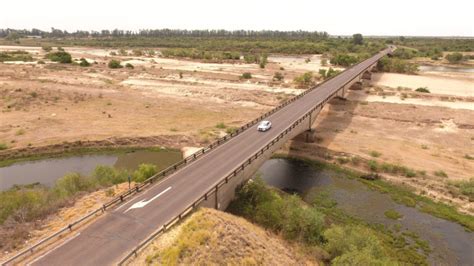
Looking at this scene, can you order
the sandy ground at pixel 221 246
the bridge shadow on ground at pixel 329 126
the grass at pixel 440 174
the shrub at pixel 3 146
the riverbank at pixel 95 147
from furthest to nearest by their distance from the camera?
the bridge shadow on ground at pixel 329 126
the shrub at pixel 3 146
the riverbank at pixel 95 147
the grass at pixel 440 174
the sandy ground at pixel 221 246

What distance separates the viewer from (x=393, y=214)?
121 ft

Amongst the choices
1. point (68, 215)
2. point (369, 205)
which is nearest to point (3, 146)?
point (68, 215)

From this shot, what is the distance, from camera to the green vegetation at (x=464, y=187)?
129 ft

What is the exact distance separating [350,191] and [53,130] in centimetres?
5449

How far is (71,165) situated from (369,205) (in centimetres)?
4392

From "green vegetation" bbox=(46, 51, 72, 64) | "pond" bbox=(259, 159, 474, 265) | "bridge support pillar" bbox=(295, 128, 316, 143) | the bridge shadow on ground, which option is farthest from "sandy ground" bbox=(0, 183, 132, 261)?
"green vegetation" bbox=(46, 51, 72, 64)

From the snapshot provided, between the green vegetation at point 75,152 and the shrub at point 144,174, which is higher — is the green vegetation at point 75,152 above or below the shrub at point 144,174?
below

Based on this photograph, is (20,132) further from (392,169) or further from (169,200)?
(392,169)

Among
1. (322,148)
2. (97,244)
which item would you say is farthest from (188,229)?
(322,148)

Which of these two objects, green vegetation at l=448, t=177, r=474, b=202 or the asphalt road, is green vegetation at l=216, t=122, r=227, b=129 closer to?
the asphalt road

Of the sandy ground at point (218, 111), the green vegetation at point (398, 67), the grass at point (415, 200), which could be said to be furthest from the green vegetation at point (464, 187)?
the green vegetation at point (398, 67)

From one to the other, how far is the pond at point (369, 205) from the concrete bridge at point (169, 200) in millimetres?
6717

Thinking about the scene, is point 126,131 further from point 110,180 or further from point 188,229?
point 188,229

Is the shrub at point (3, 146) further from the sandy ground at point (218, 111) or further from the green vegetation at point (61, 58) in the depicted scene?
the green vegetation at point (61, 58)
